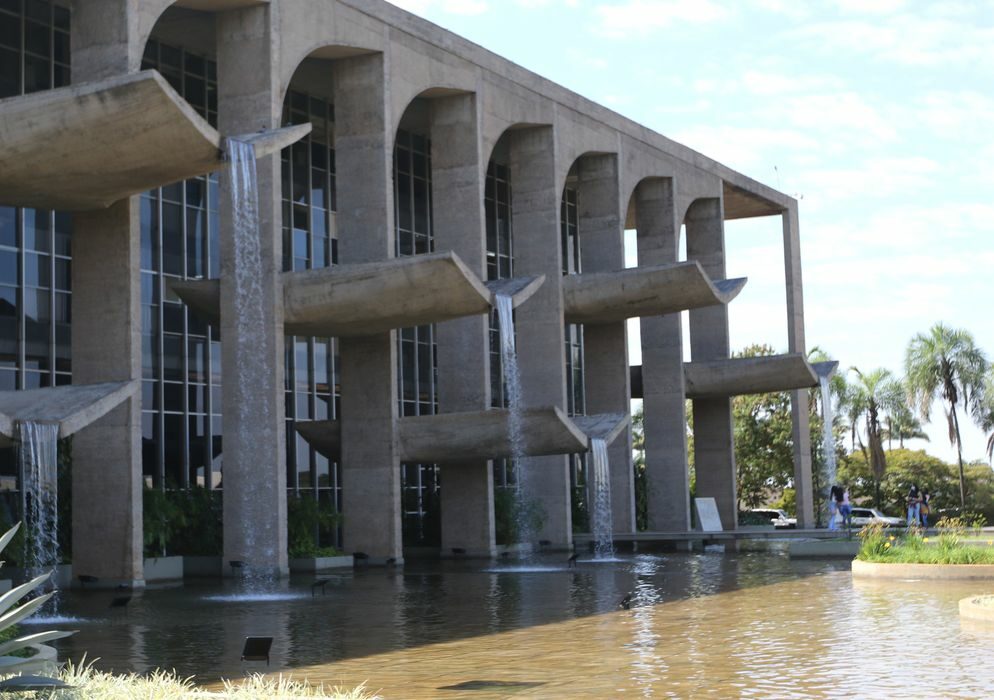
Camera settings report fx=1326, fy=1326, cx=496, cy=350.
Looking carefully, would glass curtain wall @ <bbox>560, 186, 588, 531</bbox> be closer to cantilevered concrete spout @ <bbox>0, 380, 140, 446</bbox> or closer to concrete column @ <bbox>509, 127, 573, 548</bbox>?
concrete column @ <bbox>509, 127, 573, 548</bbox>

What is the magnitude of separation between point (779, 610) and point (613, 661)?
205 inches

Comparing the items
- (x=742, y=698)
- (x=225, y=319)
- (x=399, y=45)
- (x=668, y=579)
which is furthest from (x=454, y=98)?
(x=742, y=698)

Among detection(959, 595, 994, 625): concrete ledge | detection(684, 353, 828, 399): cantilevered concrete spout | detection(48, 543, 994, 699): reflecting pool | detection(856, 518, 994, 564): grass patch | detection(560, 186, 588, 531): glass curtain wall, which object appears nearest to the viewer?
detection(48, 543, 994, 699): reflecting pool

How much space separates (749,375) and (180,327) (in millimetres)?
19032

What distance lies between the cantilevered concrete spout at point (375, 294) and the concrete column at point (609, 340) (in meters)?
12.6

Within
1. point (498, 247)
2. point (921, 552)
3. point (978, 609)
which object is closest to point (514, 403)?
point (498, 247)

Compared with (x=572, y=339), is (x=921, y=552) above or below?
below

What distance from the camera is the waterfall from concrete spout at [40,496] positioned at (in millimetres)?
20781

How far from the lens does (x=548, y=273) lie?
120 ft

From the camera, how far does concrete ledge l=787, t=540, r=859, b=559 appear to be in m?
29.0

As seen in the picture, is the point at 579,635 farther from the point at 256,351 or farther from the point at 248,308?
the point at 248,308

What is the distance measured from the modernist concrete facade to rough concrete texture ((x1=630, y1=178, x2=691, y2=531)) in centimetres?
8

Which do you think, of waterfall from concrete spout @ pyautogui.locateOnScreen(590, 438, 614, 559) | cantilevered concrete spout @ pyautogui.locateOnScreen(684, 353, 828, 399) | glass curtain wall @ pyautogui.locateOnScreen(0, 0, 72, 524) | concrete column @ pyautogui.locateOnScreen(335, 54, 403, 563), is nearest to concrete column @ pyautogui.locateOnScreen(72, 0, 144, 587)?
glass curtain wall @ pyautogui.locateOnScreen(0, 0, 72, 524)

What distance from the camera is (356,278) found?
26.3 m
